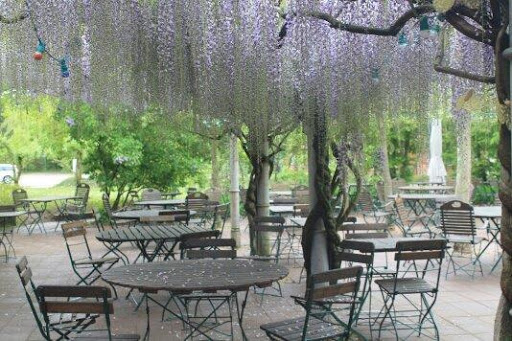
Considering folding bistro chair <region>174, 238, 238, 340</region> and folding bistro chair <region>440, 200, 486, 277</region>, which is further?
folding bistro chair <region>440, 200, 486, 277</region>

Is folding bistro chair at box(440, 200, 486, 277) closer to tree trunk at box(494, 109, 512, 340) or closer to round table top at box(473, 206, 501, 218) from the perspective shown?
round table top at box(473, 206, 501, 218)

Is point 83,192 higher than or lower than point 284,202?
higher

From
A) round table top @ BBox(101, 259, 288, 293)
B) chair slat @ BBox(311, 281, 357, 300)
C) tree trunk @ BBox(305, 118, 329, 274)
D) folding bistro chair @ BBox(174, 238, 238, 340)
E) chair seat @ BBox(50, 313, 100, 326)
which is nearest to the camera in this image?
chair slat @ BBox(311, 281, 357, 300)

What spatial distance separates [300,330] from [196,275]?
84 cm

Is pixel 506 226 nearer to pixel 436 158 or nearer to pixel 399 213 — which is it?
pixel 399 213

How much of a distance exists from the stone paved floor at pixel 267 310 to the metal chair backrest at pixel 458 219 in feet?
1.77

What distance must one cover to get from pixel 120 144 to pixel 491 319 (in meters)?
8.49

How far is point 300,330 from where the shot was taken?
3395 mm

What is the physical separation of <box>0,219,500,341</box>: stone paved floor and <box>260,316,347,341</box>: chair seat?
1011 millimetres

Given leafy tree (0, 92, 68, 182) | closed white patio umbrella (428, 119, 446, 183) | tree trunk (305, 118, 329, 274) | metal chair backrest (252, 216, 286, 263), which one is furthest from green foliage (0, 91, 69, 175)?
closed white patio umbrella (428, 119, 446, 183)

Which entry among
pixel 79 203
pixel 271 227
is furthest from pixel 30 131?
pixel 271 227

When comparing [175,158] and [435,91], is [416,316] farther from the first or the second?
[175,158]

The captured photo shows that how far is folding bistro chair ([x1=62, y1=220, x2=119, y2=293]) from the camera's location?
565cm

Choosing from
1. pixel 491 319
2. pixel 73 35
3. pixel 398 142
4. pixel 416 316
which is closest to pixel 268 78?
pixel 73 35
